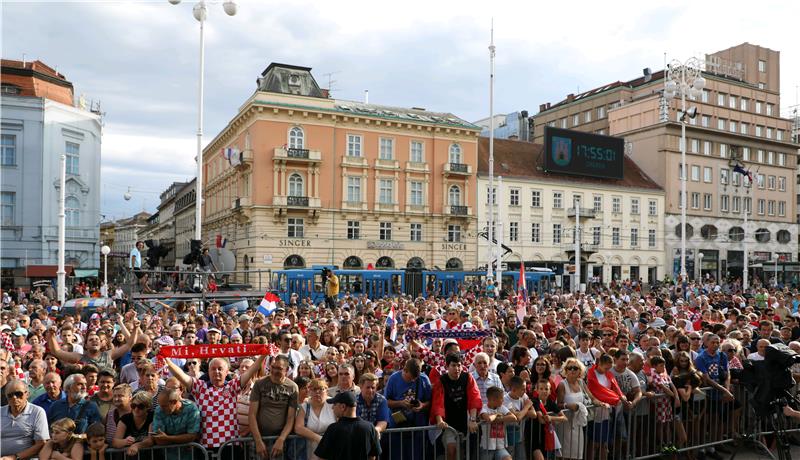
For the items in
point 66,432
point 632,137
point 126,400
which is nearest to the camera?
point 66,432

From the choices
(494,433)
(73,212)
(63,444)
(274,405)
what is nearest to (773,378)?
(494,433)

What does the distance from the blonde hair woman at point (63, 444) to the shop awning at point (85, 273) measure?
3710 centimetres

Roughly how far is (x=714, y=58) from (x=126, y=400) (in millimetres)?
76238

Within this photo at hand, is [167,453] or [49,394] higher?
[49,394]

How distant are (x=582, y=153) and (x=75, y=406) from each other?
56.6 m

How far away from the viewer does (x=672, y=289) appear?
37.2 meters

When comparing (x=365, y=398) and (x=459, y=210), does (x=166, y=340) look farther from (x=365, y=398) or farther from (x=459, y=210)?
(x=459, y=210)

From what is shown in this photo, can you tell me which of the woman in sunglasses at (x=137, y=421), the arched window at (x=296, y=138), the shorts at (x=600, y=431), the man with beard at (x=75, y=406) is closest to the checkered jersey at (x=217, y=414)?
the woman in sunglasses at (x=137, y=421)

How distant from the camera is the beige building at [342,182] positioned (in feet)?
A: 152

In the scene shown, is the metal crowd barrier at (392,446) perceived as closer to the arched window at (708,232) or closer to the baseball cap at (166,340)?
the baseball cap at (166,340)

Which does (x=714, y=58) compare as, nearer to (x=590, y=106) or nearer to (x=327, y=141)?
(x=590, y=106)

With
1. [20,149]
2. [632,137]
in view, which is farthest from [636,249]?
[20,149]

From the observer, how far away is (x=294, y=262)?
1853 inches

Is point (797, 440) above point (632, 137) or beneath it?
beneath
